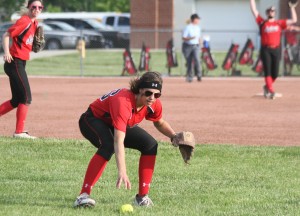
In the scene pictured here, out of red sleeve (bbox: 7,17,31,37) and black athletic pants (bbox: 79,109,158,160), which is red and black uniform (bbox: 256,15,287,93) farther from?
black athletic pants (bbox: 79,109,158,160)

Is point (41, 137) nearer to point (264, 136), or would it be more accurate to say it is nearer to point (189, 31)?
point (264, 136)

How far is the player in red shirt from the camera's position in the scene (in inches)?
322

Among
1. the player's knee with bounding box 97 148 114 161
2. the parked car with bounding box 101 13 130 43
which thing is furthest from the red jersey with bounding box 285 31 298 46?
the player's knee with bounding box 97 148 114 161

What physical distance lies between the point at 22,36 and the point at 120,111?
5.21 m

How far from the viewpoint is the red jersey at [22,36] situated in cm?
1294

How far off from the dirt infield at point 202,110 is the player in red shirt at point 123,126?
5042mm

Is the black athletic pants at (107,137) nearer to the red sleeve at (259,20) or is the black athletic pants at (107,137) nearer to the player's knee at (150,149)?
the player's knee at (150,149)


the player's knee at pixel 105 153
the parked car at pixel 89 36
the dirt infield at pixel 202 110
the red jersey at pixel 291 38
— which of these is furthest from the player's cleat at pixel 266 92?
the parked car at pixel 89 36

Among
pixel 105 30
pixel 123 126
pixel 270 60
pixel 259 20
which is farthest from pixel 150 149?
pixel 105 30

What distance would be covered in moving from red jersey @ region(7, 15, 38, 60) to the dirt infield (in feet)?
5.14

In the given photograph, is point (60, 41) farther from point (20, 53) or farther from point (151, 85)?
point (151, 85)

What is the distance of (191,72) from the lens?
26625 millimetres

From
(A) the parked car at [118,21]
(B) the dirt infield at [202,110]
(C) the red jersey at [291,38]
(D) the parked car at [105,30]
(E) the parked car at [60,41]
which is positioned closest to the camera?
(B) the dirt infield at [202,110]

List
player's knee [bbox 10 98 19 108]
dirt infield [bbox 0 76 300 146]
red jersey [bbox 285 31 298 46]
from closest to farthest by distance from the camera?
player's knee [bbox 10 98 19 108] < dirt infield [bbox 0 76 300 146] < red jersey [bbox 285 31 298 46]
